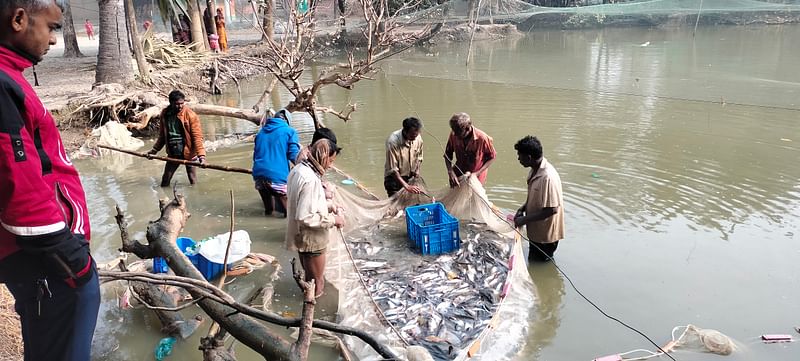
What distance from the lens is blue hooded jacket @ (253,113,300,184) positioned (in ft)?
19.8

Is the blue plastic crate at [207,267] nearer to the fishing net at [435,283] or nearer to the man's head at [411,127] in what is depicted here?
the fishing net at [435,283]

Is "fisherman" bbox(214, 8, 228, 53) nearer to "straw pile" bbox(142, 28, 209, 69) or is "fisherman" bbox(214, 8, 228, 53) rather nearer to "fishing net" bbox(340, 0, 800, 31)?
"straw pile" bbox(142, 28, 209, 69)

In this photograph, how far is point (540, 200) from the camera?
189 inches

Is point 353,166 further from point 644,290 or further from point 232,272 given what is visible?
point 644,290

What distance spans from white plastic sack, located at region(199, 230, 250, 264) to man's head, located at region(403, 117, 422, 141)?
2.09m

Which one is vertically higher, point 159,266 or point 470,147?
point 470,147

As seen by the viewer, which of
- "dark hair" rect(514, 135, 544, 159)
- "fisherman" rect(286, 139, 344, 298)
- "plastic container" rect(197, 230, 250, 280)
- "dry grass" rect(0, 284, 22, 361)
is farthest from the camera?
"dark hair" rect(514, 135, 544, 159)

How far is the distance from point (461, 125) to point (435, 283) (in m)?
2.01

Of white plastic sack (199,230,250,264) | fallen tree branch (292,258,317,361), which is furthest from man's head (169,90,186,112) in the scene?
fallen tree branch (292,258,317,361)

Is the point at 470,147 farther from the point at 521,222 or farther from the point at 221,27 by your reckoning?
the point at 221,27

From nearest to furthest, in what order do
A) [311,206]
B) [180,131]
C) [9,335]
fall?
[9,335]
[311,206]
[180,131]

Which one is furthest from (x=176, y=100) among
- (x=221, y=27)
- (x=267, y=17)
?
(x=221, y=27)

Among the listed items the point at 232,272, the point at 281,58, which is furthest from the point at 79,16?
the point at 232,272

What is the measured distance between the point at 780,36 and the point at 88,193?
28.8 metres
